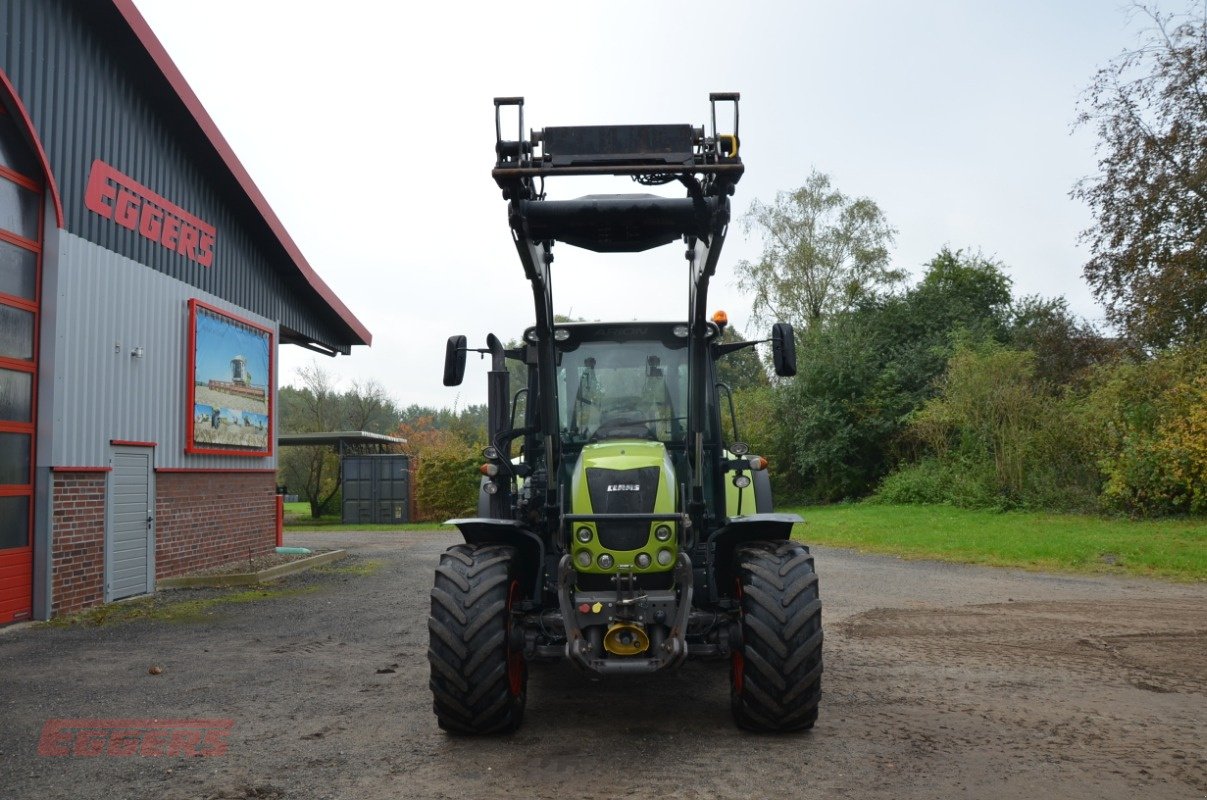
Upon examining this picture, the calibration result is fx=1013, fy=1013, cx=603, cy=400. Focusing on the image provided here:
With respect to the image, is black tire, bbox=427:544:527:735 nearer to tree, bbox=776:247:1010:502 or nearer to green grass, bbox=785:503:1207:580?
green grass, bbox=785:503:1207:580

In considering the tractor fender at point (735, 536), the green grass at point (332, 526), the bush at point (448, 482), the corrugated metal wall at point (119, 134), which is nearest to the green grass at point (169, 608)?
the corrugated metal wall at point (119, 134)

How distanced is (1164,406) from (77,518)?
20.4m

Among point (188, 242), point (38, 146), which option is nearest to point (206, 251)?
point (188, 242)

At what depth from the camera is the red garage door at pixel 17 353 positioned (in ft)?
34.6

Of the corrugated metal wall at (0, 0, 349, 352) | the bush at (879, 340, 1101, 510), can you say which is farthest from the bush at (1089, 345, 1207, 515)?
the corrugated metal wall at (0, 0, 349, 352)

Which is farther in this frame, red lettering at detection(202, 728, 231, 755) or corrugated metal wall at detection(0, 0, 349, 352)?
corrugated metal wall at detection(0, 0, 349, 352)

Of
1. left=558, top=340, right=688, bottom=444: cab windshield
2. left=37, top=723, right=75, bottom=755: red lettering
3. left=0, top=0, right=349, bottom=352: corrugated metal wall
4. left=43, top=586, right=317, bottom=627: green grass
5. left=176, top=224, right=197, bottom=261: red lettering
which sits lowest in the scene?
left=37, top=723, right=75, bottom=755: red lettering

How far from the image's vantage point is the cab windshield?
707cm

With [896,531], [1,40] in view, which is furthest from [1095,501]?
[1,40]

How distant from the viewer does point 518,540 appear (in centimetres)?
633

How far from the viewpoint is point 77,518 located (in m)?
11.6

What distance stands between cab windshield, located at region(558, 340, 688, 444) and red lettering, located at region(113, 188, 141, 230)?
8.09 metres

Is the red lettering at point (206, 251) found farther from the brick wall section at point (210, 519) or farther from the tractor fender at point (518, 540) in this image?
the tractor fender at point (518, 540)

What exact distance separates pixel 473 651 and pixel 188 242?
11014 mm
